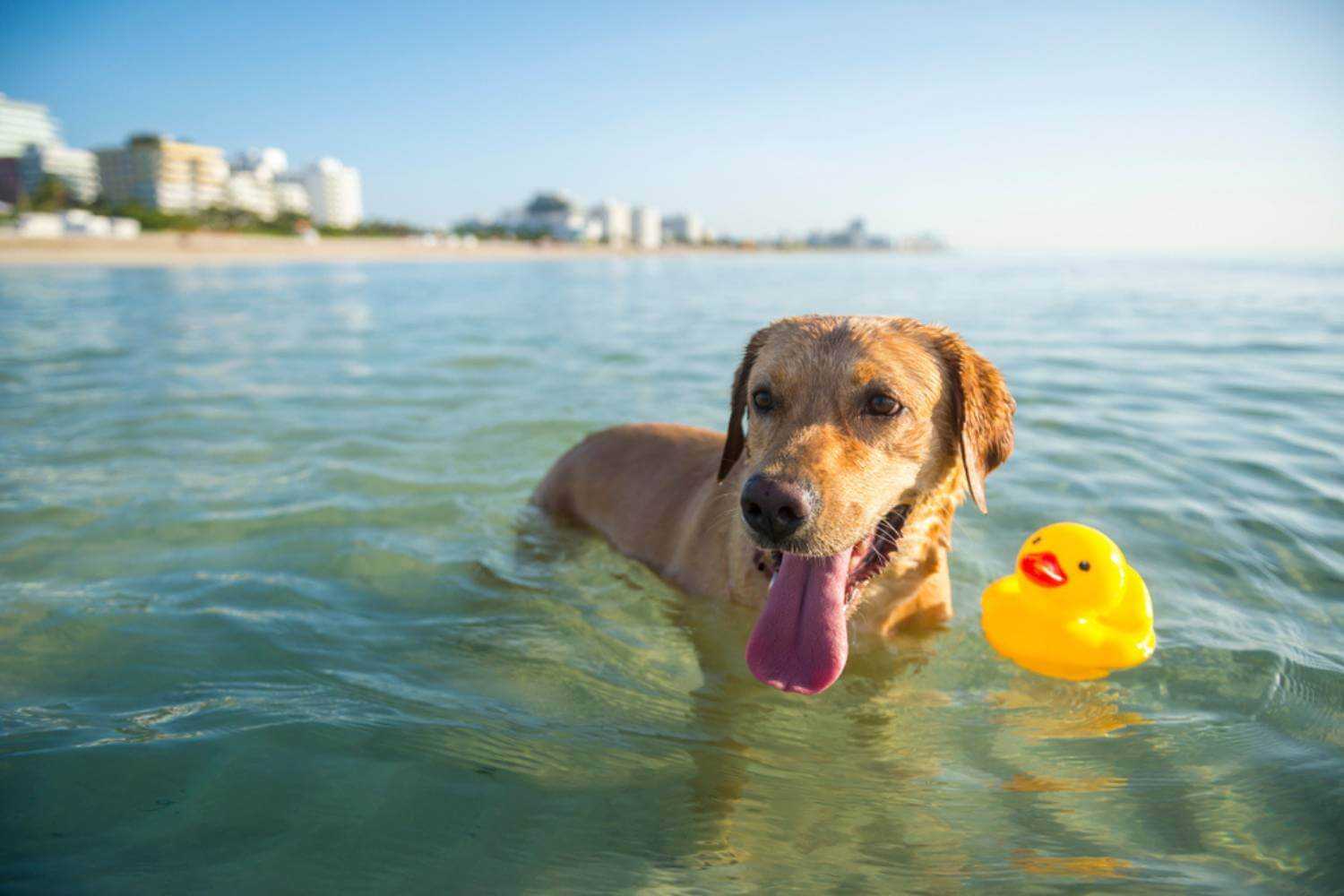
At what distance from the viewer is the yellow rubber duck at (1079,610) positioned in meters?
3.99

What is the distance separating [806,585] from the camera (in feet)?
12.1

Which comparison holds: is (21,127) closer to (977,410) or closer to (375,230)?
(375,230)

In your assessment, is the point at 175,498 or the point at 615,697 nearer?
the point at 615,697

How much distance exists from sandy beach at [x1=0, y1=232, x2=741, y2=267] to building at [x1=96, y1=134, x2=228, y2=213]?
52.2 m

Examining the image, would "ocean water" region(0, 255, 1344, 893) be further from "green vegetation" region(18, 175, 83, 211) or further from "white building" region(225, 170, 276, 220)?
"white building" region(225, 170, 276, 220)

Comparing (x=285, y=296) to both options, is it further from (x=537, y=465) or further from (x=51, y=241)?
(x=51, y=241)

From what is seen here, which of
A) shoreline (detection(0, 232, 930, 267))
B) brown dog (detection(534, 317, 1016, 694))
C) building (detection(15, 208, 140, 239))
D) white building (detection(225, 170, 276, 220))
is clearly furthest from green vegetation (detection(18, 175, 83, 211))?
brown dog (detection(534, 317, 1016, 694))

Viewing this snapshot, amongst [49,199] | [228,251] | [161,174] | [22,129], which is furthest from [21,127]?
[228,251]

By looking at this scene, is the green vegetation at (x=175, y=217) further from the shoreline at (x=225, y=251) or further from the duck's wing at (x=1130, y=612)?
the duck's wing at (x=1130, y=612)

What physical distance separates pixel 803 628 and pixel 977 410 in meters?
1.39

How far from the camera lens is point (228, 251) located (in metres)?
85.7

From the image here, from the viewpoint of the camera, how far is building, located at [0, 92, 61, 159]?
174750 mm

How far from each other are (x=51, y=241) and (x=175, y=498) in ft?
251

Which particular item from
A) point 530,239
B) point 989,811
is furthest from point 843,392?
point 530,239
